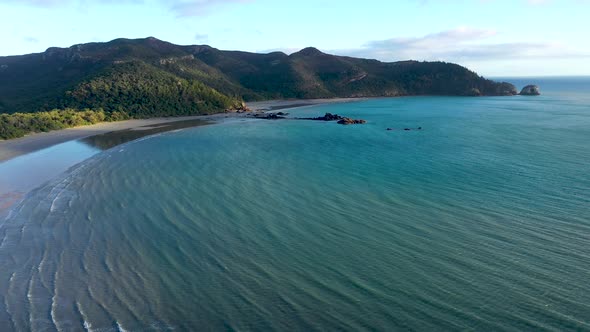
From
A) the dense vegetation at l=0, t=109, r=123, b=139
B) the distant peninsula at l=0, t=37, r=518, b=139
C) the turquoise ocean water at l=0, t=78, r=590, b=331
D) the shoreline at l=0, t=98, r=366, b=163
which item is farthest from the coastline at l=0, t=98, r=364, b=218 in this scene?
the distant peninsula at l=0, t=37, r=518, b=139

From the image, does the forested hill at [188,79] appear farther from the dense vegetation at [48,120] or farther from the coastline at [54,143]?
the coastline at [54,143]

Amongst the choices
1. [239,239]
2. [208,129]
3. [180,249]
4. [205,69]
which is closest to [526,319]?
[239,239]

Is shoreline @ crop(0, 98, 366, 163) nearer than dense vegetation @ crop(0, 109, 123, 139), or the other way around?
shoreline @ crop(0, 98, 366, 163)

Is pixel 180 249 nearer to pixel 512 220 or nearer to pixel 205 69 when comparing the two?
pixel 512 220

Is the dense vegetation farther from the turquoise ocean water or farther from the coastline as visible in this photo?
the turquoise ocean water

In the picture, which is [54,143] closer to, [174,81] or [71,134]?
[71,134]
